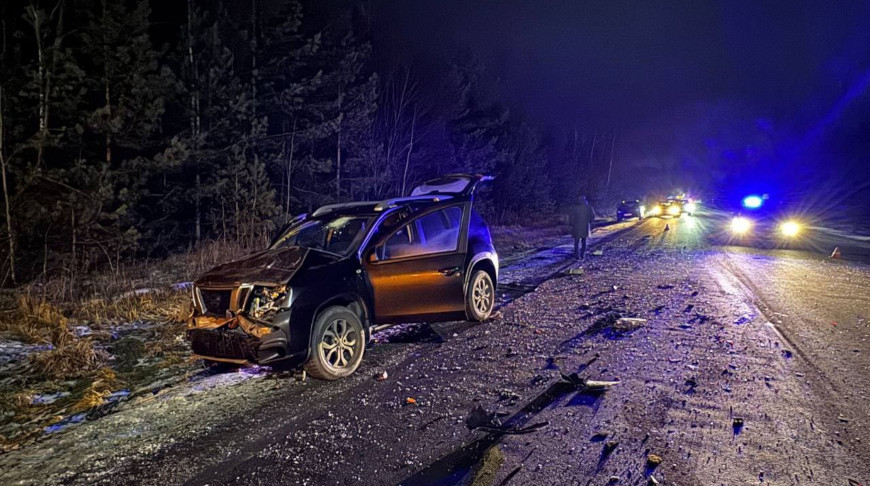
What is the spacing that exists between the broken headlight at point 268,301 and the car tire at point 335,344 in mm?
419

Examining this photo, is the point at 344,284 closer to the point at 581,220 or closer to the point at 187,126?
the point at 581,220

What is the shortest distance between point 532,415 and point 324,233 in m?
3.68

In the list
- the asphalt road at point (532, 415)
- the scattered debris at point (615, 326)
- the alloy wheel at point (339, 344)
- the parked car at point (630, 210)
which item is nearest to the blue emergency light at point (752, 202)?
the parked car at point (630, 210)

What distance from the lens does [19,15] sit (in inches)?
392

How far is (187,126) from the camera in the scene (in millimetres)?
14328

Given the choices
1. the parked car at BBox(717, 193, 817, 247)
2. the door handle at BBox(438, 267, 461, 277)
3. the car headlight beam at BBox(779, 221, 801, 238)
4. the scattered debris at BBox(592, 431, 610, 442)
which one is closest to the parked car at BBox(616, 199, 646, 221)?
the parked car at BBox(717, 193, 817, 247)

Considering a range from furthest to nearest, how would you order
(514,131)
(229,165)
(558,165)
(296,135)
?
1. (558,165)
2. (514,131)
3. (296,135)
4. (229,165)

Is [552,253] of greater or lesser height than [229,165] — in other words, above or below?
below

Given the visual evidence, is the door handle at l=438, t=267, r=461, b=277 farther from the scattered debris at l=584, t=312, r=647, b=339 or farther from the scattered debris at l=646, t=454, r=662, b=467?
the scattered debris at l=646, t=454, r=662, b=467

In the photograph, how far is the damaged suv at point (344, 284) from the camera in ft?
14.2

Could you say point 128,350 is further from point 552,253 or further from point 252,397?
point 552,253

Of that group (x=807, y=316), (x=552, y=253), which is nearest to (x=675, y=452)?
(x=807, y=316)

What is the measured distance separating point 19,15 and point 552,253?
15568 mm

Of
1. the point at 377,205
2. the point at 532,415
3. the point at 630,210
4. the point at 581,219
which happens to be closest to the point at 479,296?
the point at 377,205
